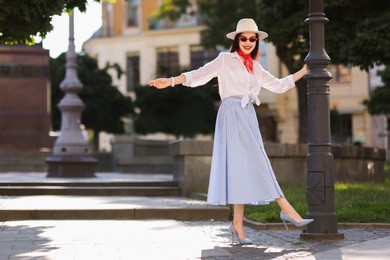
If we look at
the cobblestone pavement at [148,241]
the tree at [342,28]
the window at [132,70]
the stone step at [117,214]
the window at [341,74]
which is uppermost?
the window at [132,70]

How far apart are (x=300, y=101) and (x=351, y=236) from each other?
521 inches

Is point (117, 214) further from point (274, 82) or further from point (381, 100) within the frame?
point (381, 100)

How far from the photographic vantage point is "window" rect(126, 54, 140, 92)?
51.9 m

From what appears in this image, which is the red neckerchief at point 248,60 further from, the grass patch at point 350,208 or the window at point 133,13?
the window at point 133,13

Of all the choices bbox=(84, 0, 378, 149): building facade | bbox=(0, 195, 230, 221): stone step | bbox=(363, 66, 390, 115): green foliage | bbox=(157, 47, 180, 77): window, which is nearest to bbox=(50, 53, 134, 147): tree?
bbox=(84, 0, 378, 149): building facade

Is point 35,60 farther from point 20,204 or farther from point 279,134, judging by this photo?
point 279,134

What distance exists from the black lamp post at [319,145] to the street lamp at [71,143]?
1153 centimetres

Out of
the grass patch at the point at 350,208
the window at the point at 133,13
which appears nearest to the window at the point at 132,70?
the window at the point at 133,13

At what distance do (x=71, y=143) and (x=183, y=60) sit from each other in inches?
1244

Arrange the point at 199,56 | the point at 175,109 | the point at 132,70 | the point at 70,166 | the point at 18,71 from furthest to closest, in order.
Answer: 1. the point at 132,70
2. the point at 199,56
3. the point at 175,109
4. the point at 18,71
5. the point at 70,166

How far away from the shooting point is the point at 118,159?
24.6 m

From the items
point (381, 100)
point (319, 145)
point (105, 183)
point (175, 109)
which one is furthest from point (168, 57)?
point (319, 145)

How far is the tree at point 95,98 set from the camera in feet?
127

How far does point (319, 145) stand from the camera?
7488 millimetres
